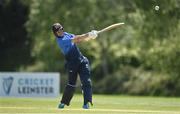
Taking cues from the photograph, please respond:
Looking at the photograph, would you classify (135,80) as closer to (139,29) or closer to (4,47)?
(139,29)

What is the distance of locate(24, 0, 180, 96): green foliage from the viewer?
147ft

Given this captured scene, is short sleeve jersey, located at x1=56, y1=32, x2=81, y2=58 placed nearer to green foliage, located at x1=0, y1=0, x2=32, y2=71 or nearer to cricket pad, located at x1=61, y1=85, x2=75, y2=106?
cricket pad, located at x1=61, y1=85, x2=75, y2=106

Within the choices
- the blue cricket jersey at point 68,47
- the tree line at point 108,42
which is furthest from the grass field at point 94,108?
the tree line at point 108,42

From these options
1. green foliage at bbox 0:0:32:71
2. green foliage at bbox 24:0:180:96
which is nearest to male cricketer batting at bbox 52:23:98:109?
green foliage at bbox 24:0:180:96

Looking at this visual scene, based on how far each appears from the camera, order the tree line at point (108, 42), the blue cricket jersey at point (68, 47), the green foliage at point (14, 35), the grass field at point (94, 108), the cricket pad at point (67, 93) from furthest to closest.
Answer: the green foliage at point (14, 35)
the tree line at point (108, 42)
the cricket pad at point (67, 93)
the blue cricket jersey at point (68, 47)
the grass field at point (94, 108)

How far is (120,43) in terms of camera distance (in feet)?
182

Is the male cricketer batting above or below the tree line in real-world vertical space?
below

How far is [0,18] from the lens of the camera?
59.6 meters

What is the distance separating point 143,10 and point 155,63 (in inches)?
209

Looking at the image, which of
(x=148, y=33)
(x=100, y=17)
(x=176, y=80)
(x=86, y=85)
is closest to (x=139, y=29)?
(x=148, y=33)

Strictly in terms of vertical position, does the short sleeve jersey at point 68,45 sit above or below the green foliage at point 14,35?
below

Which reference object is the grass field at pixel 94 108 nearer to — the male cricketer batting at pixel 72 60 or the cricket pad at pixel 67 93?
the cricket pad at pixel 67 93

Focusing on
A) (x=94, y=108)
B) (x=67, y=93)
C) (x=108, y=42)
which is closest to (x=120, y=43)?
(x=108, y=42)

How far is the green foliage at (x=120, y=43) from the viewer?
44.7 m
